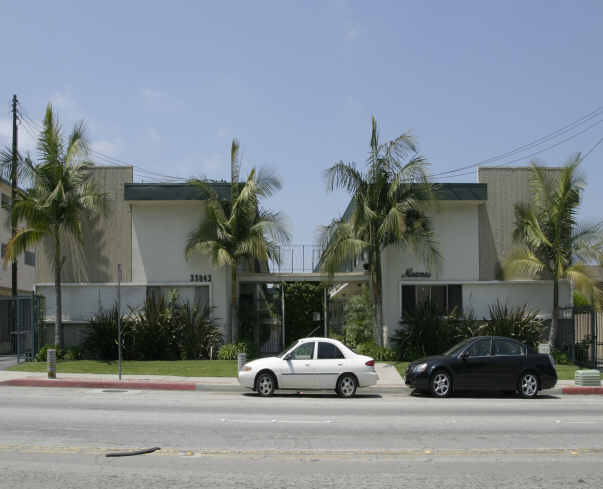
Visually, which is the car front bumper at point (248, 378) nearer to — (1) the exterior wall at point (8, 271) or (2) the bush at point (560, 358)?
(2) the bush at point (560, 358)

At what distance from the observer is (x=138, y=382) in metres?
19.8

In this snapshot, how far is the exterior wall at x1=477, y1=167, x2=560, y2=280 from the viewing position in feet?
91.7

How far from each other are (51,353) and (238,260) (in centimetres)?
848

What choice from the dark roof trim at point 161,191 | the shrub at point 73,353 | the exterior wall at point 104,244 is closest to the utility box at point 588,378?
the dark roof trim at point 161,191

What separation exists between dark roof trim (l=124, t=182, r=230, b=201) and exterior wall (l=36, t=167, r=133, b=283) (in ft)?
2.93

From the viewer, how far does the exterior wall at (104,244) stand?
2783 centimetres

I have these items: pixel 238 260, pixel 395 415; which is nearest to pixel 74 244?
pixel 238 260

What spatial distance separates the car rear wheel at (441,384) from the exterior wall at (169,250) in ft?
38.8

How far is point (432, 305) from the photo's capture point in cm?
2680

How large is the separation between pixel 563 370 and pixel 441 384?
793 cm

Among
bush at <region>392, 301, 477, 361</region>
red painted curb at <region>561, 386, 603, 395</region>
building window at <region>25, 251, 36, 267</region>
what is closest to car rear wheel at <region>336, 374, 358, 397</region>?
red painted curb at <region>561, 386, 603, 395</region>

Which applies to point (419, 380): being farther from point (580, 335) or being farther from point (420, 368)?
point (580, 335)

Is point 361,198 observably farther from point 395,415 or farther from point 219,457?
point 219,457

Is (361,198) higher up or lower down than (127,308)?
higher up
